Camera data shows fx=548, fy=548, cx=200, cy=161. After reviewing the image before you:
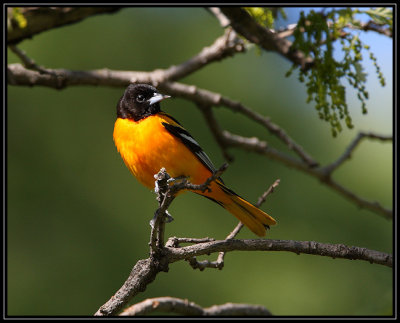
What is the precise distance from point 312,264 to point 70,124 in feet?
13.0

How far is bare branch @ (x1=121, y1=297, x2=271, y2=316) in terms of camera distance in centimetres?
227

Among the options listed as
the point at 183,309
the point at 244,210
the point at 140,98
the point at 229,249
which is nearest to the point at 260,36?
the point at 140,98

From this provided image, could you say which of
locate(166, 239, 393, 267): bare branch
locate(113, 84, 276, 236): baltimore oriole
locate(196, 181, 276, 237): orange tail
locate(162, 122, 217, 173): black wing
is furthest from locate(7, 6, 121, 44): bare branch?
locate(166, 239, 393, 267): bare branch

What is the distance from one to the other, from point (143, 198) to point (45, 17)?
3625mm

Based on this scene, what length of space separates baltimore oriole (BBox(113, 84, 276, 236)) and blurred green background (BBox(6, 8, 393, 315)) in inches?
97.5

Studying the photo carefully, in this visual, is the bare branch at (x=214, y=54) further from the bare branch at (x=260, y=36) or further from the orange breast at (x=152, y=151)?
the orange breast at (x=152, y=151)

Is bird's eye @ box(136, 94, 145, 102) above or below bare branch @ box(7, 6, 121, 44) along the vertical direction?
below

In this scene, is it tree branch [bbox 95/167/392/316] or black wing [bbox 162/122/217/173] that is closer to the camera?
tree branch [bbox 95/167/392/316]

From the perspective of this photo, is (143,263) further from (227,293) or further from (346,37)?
(227,293)

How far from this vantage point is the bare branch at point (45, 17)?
13.9 ft

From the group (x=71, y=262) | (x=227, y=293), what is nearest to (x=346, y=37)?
(x=227, y=293)

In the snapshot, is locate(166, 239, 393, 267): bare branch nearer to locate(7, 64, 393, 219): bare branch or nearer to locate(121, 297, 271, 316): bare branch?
locate(121, 297, 271, 316): bare branch

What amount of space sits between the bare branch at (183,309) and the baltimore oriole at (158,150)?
132 centimetres

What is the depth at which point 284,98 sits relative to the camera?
8.08 metres
